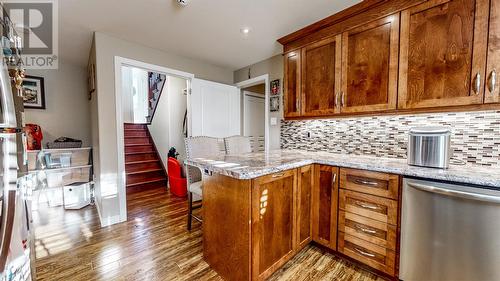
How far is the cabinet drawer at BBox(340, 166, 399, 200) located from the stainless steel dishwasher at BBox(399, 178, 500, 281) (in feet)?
0.24

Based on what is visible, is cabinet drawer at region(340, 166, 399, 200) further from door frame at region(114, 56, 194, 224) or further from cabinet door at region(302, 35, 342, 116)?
Answer: door frame at region(114, 56, 194, 224)

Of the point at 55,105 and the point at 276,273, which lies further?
the point at 55,105

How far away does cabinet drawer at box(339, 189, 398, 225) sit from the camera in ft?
4.83

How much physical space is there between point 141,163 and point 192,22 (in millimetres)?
3253

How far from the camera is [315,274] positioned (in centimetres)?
160

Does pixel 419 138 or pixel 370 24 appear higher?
pixel 370 24

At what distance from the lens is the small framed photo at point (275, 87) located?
120 inches

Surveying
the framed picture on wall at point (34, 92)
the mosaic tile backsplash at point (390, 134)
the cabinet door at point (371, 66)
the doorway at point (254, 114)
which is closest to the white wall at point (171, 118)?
the doorway at point (254, 114)

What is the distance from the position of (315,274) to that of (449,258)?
884 mm

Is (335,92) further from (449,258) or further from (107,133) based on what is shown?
(107,133)

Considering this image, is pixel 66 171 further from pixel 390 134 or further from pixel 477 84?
pixel 477 84

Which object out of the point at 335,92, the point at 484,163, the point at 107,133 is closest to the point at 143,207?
the point at 107,133

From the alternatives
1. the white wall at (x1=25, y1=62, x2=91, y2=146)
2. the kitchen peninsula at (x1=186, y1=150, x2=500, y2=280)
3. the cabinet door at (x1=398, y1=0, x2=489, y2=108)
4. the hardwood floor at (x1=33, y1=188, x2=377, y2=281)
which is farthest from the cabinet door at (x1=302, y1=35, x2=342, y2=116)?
the white wall at (x1=25, y1=62, x2=91, y2=146)

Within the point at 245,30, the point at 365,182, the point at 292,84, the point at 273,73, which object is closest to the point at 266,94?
the point at 273,73
